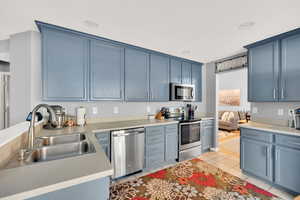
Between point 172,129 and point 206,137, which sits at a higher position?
point 172,129

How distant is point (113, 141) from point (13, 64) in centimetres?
199

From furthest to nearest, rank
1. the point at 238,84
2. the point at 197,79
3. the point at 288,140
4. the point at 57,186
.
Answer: the point at 238,84, the point at 197,79, the point at 288,140, the point at 57,186

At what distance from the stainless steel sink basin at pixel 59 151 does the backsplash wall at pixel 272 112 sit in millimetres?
3155

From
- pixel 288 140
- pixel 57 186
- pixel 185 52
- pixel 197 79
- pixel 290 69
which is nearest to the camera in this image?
pixel 57 186

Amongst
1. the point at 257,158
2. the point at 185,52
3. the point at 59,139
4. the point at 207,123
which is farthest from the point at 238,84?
the point at 59,139

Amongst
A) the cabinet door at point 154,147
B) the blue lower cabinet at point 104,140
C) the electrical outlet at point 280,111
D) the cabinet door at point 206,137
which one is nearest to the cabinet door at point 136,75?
the cabinet door at point 154,147

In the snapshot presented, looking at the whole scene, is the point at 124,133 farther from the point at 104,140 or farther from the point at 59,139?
the point at 59,139

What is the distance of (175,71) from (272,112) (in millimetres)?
2116

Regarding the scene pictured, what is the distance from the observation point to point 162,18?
5.76 ft

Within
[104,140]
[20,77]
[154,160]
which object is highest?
[20,77]

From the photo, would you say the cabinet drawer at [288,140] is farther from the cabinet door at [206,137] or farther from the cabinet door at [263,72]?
the cabinet door at [206,137]

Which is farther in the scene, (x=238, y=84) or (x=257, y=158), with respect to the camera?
(x=238, y=84)

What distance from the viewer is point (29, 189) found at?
0.62 meters

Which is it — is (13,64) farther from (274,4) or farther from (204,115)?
(204,115)
